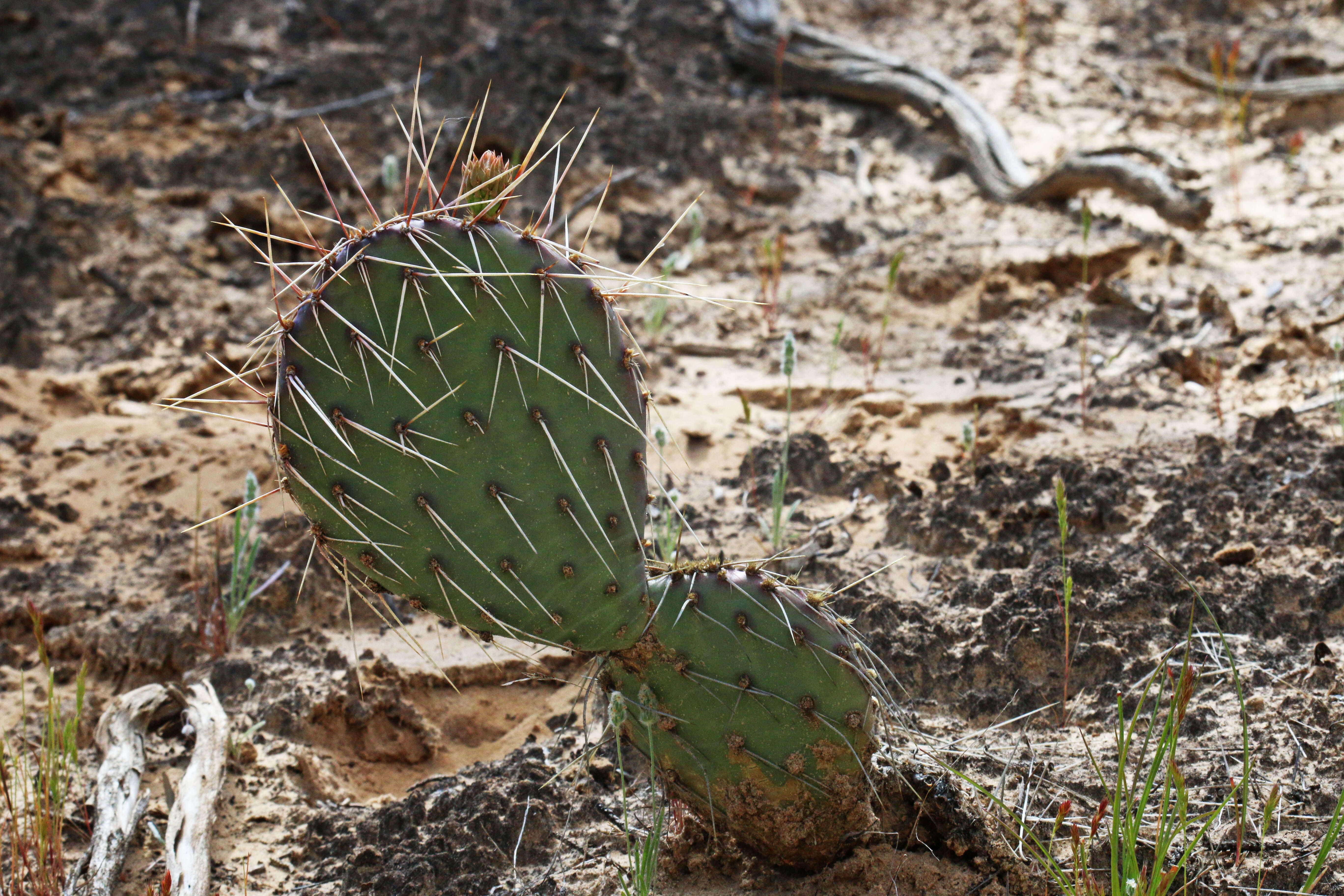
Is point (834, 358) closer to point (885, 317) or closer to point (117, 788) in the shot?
point (885, 317)

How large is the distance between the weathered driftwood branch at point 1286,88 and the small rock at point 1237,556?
3.04 meters

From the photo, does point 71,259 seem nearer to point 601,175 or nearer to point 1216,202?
point 601,175

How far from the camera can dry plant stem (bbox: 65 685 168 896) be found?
5.70 feet

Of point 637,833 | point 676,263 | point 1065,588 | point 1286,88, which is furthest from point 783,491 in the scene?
point 1286,88

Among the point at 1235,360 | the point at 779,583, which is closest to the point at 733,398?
the point at 1235,360

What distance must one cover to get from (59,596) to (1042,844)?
230 centimetres

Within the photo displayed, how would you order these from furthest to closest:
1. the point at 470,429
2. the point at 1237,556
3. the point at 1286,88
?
the point at 1286,88
the point at 1237,556
the point at 470,429

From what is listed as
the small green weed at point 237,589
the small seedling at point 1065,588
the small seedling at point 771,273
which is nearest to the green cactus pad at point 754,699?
the small seedling at point 1065,588

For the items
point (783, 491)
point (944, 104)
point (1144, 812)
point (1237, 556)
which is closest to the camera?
point (1144, 812)

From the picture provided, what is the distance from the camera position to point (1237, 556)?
84.5 inches

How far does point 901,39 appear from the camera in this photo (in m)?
6.00

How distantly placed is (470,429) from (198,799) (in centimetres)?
100

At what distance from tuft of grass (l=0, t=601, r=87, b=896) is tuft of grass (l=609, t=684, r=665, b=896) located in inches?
36.0

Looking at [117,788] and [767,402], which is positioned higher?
[767,402]
